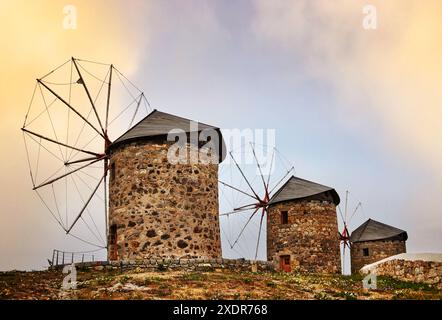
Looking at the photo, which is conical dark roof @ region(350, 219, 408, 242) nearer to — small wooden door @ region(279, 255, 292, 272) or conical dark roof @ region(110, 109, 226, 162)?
small wooden door @ region(279, 255, 292, 272)

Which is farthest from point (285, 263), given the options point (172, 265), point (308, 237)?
point (172, 265)

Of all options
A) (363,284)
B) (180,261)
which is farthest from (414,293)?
(180,261)

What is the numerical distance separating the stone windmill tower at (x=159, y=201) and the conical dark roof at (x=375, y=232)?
2285cm

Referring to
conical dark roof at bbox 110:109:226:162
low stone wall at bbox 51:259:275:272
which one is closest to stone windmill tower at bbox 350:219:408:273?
conical dark roof at bbox 110:109:226:162

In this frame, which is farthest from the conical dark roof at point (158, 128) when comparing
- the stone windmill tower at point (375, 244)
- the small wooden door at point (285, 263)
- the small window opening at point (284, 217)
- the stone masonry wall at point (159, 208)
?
the stone windmill tower at point (375, 244)

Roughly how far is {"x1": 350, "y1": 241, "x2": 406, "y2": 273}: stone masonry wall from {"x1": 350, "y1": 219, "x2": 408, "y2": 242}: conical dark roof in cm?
40

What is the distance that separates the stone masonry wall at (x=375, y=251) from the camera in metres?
A: 41.2

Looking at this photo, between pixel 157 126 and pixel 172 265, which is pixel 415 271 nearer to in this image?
pixel 172 265

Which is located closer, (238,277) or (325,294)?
(325,294)

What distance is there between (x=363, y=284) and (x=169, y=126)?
1045 cm

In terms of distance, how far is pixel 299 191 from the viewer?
3325 cm

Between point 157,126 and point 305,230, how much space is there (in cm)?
1340

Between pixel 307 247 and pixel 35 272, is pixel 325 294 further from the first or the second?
pixel 307 247
